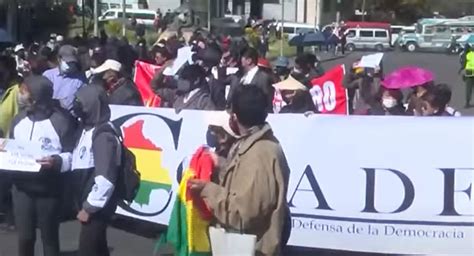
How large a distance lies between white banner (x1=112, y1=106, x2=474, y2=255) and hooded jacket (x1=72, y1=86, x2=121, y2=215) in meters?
2.56

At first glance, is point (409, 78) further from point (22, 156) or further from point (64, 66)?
point (64, 66)

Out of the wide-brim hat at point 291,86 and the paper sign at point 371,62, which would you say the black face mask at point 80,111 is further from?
the paper sign at point 371,62

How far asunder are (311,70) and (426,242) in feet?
17.0

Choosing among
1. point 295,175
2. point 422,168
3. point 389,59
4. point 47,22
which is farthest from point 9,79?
point 389,59

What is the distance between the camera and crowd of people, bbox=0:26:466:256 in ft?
20.0

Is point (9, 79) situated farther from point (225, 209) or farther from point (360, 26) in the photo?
point (360, 26)

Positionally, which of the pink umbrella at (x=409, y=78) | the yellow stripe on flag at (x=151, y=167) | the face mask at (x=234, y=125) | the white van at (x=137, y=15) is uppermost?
the face mask at (x=234, y=125)

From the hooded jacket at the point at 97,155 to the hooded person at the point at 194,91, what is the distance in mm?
3074

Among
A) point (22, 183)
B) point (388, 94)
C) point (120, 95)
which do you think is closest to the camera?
point (22, 183)

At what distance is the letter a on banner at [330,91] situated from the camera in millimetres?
14087

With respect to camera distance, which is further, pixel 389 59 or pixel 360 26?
pixel 360 26

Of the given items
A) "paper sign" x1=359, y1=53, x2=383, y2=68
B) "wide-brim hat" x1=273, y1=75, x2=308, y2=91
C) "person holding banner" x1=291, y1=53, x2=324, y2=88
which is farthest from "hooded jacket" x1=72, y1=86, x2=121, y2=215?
"paper sign" x1=359, y1=53, x2=383, y2=68

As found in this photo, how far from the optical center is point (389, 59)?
63656 mm

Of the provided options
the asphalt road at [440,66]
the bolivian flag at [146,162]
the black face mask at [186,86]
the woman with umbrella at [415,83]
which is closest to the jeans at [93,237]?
the woman with umbrella at [415,83]
